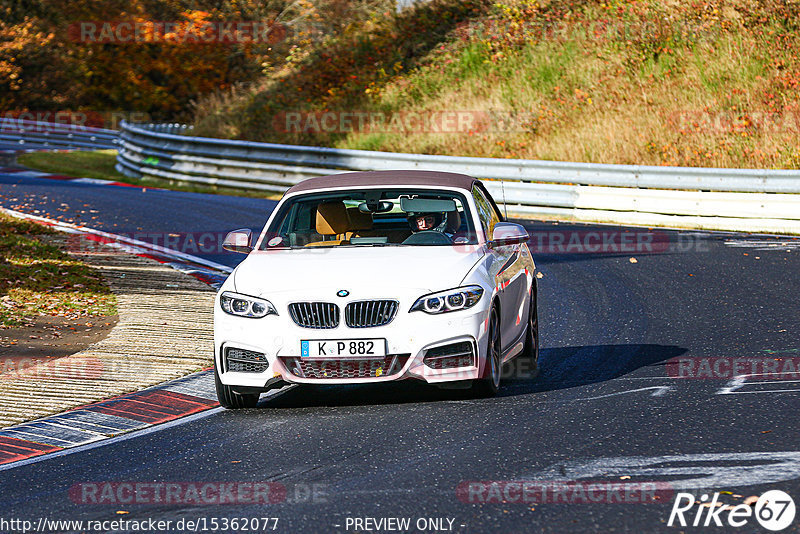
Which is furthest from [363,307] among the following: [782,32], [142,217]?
[782,32]

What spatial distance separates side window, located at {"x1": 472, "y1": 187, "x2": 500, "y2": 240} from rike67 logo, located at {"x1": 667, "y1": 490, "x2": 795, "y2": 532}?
403cm

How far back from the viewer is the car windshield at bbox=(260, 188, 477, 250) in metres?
9.51

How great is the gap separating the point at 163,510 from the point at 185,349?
4.83m

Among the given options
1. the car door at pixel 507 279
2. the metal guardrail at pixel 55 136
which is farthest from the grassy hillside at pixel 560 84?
the car door at pixel 507 279

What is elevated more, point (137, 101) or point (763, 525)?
point (763, 525)

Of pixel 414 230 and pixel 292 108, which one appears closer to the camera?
pixel 414 230

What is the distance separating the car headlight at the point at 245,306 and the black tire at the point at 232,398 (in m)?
0.48

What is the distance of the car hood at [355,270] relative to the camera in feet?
26.9

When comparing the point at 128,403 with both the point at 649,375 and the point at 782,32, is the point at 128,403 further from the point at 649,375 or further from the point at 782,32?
the point at 782,32

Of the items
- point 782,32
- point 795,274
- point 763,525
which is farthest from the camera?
point 782,32

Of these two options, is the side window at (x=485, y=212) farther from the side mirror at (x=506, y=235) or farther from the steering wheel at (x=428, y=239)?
the steering wheel at (x=428, y=239)

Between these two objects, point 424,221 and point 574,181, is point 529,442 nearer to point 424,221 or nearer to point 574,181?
point 424,221

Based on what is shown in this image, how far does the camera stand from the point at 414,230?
9773mm

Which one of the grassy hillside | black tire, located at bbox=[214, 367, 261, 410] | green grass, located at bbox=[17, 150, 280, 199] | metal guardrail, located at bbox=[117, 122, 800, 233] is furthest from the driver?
green grass, located at bbox=[17, 150, 280, 199]
